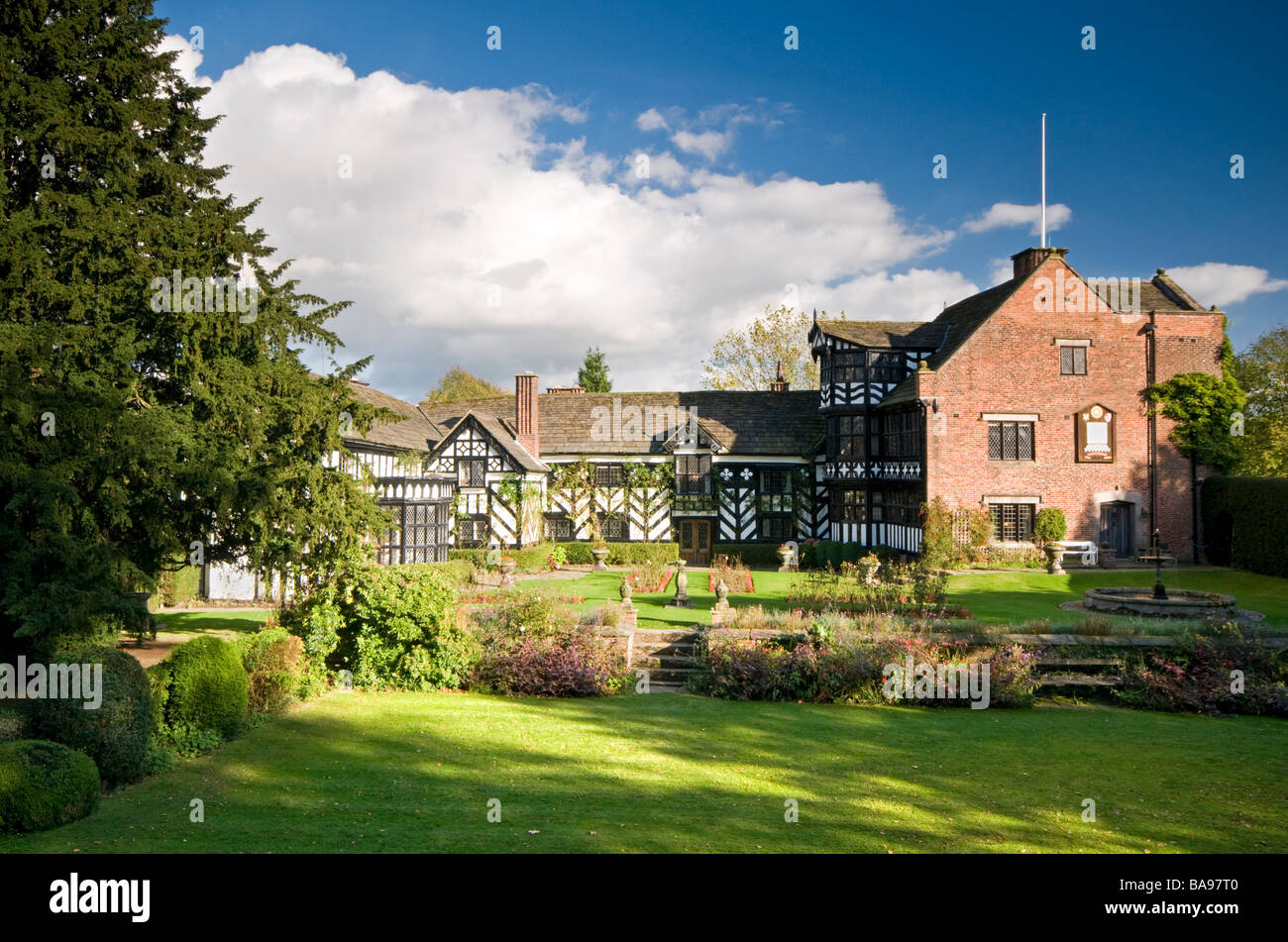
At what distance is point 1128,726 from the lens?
10.8 meters

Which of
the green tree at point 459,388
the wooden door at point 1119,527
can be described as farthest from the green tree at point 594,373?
the wooden door at point 1119,527

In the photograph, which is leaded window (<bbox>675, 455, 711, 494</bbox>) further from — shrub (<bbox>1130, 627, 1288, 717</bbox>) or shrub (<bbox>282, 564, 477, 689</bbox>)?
shrub (<bbox>1130, 627, 1288, 717</bbox>)

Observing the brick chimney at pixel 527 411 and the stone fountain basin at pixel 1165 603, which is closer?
the stone fountain basin at pixel 1165 603

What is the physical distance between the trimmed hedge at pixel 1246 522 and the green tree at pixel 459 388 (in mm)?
47596

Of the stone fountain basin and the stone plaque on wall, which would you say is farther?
the stone plaque on wall

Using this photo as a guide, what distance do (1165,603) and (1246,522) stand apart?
11.1 metres

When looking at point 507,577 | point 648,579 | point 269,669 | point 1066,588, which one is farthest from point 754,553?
point 269,669

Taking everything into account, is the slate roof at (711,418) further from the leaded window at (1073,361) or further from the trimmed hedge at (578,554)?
the leaded window at (1073,361)

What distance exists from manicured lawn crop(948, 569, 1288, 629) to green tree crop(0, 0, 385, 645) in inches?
553

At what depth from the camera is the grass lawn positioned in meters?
6.48

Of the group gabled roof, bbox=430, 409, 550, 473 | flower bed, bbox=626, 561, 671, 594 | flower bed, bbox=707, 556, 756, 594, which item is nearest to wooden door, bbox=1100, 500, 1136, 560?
flower bed, bbox=707, 556, 756, 594

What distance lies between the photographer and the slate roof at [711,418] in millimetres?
33312
